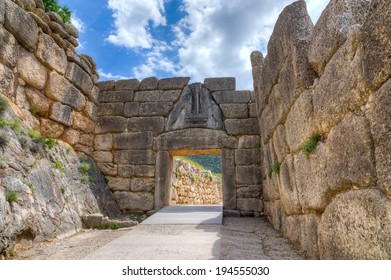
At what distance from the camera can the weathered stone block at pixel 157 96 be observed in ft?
22.6

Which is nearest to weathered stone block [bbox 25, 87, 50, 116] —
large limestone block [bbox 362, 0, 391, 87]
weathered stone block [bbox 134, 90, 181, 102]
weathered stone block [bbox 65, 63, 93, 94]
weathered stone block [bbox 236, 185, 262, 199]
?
weathered stone block [bbox 65, 63, 93, 94]

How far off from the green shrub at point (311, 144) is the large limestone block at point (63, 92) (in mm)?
4756

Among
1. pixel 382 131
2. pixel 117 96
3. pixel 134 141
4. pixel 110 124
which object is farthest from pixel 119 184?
pixel 382 131

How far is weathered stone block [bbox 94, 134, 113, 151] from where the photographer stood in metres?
6.70

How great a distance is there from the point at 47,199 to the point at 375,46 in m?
4.28

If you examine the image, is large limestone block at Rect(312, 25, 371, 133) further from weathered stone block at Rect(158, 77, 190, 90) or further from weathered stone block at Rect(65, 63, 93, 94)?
weathered stone block at Rect(65, 63, 93, 94)

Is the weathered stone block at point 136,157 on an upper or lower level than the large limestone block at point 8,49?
lower

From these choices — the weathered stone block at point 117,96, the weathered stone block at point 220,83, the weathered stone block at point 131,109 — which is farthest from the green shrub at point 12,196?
the weathered stone block at point 220,83

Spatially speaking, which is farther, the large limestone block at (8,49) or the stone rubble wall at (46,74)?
the stone rubble wall at (46,74)

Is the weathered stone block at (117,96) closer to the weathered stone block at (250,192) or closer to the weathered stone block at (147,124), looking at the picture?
the weathered stone block at (147,124)

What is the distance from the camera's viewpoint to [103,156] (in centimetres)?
668

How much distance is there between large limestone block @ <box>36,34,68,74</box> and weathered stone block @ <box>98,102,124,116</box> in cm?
155

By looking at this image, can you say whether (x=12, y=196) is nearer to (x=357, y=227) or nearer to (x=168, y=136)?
(x=357, y=227)

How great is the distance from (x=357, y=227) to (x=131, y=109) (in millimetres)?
5955
